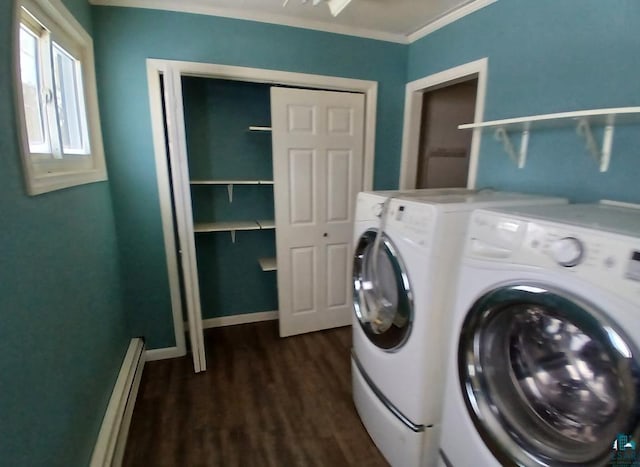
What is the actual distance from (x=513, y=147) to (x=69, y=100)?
2310mm

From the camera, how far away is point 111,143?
1.89m

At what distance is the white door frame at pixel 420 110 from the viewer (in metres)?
1.83

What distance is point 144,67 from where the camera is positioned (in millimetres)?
1883

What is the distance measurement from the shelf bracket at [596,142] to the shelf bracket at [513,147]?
0.29 m

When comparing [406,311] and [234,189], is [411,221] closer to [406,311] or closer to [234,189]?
[406,311]

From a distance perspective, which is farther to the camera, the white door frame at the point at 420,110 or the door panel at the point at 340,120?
the door panel at the point at 340,120

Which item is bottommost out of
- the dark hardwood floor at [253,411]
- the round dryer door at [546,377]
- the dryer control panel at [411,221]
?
the dark hardwood floor at [253,411]

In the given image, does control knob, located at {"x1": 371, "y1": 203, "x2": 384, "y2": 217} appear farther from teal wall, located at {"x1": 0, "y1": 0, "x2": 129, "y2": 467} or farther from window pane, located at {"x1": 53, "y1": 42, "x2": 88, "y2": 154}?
window pane, located at {"x1": 53, "y1": 42, "x2": 88, "y2": 154}

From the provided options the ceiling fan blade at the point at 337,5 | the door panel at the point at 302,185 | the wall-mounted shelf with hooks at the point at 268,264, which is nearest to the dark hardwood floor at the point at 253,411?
the wall-mounted shelf with hooks at the point at 268,264

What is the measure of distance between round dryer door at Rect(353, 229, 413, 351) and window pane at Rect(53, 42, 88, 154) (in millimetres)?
1496

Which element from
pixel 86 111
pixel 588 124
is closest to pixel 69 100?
pixel 86 111

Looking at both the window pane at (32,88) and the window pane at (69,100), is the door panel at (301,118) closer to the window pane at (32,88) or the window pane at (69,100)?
the window pane at (69,100)

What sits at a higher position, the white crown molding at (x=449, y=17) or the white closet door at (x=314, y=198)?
the white crown molding at (x=449, y=17)

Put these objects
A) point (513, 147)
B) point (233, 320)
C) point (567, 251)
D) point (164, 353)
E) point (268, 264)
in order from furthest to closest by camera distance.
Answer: point (233, 320)
point (268, 264)
point (164, 353)
point (513, 147)
point (567, 251)
